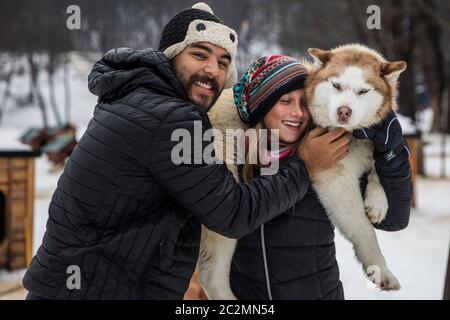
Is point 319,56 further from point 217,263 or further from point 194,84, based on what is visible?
point 217,263

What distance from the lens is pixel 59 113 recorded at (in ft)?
87.1

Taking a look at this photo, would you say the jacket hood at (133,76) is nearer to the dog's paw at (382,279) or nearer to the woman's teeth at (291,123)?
the woman's teeth at (291,123)

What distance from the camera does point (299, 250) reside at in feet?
6.68

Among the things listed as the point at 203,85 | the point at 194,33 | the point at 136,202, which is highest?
the point at 194,33

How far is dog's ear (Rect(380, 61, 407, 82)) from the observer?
85.0 inches

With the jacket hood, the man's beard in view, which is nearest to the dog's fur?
the man's beard

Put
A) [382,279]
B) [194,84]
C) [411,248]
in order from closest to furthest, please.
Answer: [194,84] → [382,279] → [411,248]

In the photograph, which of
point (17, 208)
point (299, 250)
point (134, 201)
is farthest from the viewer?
point (17, 208)

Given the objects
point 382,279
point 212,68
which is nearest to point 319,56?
point 212,68

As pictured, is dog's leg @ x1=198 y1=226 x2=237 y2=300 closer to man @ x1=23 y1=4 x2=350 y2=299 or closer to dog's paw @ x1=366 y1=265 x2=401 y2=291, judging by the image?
man @ x1=23 y1=4 x2=350 y2=299

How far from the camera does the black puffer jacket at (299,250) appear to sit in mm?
2031

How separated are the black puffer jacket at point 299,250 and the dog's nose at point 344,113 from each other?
8.0 inches

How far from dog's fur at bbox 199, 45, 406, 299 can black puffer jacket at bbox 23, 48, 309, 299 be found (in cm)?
48

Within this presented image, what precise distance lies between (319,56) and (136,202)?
107 cm
